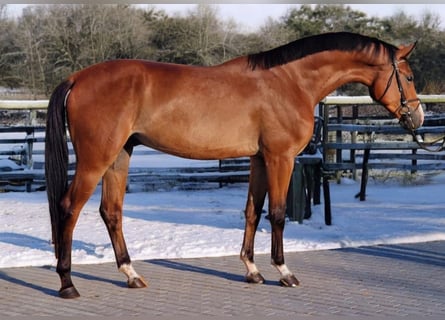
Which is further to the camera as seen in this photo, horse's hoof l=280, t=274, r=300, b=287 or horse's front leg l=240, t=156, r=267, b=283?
horse's front leg l=240, t=156, r=267, b=283

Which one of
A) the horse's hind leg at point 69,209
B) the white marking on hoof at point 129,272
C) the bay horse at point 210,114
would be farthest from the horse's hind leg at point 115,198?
the horse's hind leg at point 69,209

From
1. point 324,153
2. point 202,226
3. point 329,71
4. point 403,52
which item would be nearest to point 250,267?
point 329,71

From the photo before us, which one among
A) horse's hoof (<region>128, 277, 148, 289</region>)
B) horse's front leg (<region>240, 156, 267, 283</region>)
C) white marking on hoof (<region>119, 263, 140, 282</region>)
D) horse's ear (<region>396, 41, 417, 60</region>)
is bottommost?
horse's hoof (<region>128, 277, 148, 289</region>)

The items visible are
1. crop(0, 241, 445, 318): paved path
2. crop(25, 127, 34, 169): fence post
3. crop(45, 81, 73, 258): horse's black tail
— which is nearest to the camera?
crop(0, 241, 445, 318): paved path

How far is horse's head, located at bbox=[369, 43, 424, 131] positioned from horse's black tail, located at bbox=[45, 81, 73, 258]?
2.58m

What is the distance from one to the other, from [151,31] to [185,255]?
77.5 ft

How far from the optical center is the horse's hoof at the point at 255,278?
5715mm

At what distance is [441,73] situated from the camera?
25375 mm

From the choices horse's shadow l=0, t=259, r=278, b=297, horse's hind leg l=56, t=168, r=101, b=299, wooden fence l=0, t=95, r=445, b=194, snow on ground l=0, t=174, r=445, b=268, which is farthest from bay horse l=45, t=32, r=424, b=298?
wooden fence l=0, t=95, r=445, b=194

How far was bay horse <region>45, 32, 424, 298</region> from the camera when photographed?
543 cm

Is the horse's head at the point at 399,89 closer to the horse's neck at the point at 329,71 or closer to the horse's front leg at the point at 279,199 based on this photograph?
the horse's neck at the point at 329,71

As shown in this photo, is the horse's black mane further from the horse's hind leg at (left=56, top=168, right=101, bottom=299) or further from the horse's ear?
the horse's hind leg at (left=56, top=168, right=101, bottom=299)

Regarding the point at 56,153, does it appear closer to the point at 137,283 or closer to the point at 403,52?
the point at 137,283

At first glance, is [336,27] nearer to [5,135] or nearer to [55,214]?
→ [5,135]
